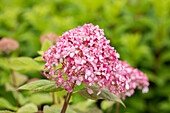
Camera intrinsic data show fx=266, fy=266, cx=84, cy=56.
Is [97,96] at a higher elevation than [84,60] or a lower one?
lower

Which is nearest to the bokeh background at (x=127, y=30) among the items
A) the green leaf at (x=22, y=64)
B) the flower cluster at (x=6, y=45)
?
the flower cluster at (x=6, y=45)

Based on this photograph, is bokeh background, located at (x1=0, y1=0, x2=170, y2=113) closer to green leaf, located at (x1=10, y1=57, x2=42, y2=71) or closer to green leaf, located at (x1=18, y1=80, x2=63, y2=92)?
green leaf, located at (x1=10, y1=57, x2=42, y2=71)

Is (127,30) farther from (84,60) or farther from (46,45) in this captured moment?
(84,60)

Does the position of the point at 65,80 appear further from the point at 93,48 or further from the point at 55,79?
the point at 93,48

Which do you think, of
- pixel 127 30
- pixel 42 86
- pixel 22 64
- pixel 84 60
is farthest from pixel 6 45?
pixel 127 30

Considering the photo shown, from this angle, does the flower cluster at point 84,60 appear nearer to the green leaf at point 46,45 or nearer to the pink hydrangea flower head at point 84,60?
the pink hydrangea flower head at point 84,60

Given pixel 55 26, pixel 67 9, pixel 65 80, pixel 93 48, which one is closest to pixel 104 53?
pixel 93 48
